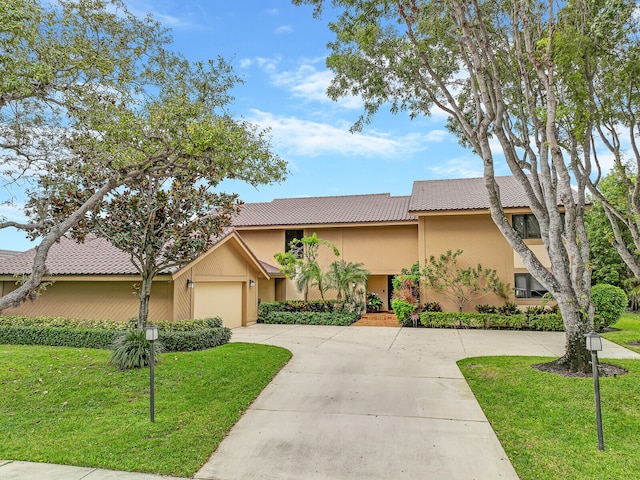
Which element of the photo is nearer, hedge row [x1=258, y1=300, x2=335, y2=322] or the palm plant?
the palm plant

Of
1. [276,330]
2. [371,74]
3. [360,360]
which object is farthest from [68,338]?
[371,74]

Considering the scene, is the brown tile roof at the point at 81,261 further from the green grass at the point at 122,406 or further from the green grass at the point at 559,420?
the green grass at the point at 559,420

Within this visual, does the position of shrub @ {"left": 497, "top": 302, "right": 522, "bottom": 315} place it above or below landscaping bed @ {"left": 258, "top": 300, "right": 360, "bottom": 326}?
above

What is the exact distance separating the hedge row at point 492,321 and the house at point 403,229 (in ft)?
4.08

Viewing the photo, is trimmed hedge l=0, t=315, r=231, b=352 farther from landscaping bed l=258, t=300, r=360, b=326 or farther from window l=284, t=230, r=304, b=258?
window l=284, t=230, r=304, b=258

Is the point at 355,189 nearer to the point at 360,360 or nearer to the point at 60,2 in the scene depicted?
the point at 360,360

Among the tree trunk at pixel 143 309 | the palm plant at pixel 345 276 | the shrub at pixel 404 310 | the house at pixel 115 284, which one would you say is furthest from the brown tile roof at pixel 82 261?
the shrub at pixel 404 310

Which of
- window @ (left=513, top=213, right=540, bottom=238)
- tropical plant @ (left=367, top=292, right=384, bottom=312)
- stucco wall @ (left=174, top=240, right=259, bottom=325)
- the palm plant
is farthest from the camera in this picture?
tropical plant @ (left=367, top=292, right=384, bottom=312)

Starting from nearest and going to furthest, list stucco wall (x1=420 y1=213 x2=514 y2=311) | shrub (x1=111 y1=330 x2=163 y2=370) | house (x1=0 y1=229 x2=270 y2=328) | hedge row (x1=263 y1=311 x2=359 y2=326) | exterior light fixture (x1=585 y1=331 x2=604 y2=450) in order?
exterior light fixture (x1=585 y1=331 x2=604 y2=450), shrub (x1=111 y1=330 x2=163 y2=370), house (x1=0 y1=229 x2=270 y2=328), stucco wall (x1=420 y1=213 x2=514 y2=311), hedge row (x1=263 y1=311 x2=359 y2=326)

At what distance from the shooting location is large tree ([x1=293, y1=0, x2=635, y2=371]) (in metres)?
8.03

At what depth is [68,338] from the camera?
38.0 feet

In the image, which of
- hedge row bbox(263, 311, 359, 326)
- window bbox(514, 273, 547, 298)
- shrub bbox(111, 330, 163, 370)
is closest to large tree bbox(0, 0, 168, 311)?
shrub bbox(111, 330, 163, 370)

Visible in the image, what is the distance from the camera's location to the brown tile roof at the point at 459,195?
17438 millimetres

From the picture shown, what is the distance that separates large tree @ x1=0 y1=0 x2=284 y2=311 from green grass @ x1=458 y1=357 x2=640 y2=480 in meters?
5.75
